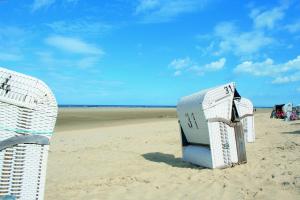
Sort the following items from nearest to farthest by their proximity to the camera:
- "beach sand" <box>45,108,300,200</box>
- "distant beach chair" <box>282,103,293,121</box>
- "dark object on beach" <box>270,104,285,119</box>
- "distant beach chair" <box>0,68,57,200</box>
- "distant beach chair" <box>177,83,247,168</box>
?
"distant beach chair" <box>0,68,57,200</box> → "beach sand" <box>45,108,300,200</box> → "distant beach chair" <box>177,83,247,168</box> → "distant beach chair" <box>282,103,293,121</box> → "dark object on beach" <box>270,104,285,119</box>

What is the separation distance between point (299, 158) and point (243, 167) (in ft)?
6.00

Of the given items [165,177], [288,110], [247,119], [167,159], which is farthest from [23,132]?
[288,110]

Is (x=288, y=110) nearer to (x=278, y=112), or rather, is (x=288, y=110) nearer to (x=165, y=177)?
(x=278, y=112)

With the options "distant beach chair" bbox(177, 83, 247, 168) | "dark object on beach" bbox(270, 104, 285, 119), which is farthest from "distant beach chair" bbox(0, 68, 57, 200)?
"dark object on beach" bbox(270, 104, 285, 119)

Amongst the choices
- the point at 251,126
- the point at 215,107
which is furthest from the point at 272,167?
the point at 251,126

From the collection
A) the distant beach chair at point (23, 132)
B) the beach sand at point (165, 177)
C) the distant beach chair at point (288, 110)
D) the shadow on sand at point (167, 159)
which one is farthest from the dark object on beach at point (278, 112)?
the distant beach chair at point (23, 132)

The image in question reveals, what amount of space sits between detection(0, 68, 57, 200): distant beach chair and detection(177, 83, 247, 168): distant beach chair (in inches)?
196

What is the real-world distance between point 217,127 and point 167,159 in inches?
114

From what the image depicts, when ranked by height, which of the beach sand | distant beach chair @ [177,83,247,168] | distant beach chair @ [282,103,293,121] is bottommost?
the beach sand

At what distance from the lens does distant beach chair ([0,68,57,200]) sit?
4.91 meters

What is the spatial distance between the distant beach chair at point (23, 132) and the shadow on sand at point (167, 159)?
5.55m

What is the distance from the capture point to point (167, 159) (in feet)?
39.1

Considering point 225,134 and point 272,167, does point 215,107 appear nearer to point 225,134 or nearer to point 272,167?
point 225,134

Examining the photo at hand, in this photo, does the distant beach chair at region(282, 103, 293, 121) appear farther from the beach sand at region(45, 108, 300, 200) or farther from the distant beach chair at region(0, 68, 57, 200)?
the distant beach chair at region(0, 68, 57, 200)
